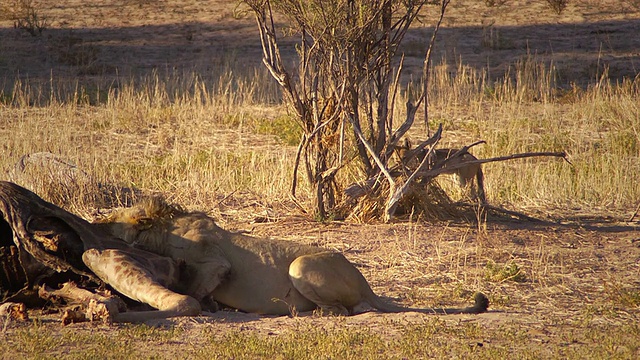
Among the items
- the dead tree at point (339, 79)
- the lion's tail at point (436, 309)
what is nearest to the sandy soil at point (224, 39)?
the dead tree at point (339, 79)

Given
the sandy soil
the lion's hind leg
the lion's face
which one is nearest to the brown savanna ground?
the lion's hind leg

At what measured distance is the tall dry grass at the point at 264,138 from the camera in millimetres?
10445

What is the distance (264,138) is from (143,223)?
7.37 metres

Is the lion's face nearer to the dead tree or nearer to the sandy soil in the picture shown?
the dead tree

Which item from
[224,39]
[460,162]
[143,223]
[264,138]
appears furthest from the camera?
[224,39]

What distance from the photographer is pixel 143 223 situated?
20.9 ft

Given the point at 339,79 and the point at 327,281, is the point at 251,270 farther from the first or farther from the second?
the point at 339,79

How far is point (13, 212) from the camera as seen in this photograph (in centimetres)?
593

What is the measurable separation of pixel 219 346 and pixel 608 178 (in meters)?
7.01

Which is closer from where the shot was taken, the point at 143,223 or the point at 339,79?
the point at 143,223

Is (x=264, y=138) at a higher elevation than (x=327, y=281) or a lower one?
lower

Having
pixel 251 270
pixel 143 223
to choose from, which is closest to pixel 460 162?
pixel 251 270

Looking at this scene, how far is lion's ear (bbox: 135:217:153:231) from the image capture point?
6359 millimetres

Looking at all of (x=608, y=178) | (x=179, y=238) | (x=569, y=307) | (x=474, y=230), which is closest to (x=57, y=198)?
(x=179, y=238)
